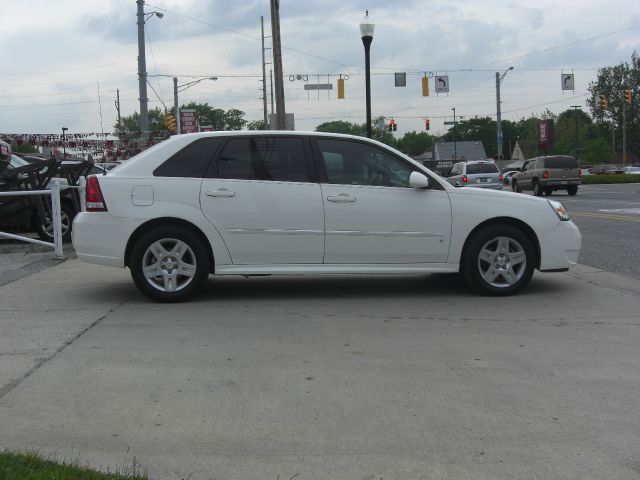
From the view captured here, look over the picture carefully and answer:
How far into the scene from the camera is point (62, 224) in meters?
11.6

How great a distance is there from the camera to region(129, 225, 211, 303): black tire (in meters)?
6.89

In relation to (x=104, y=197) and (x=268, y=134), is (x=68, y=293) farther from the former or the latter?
(x=268, y=134)

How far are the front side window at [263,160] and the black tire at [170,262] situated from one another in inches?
28.7

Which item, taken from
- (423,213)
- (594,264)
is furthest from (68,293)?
(594,264)

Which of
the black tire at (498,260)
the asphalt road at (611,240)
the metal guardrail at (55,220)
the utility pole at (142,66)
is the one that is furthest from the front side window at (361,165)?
the utility pole at (142,66)

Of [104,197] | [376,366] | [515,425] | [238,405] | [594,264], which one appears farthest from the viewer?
[594,264]

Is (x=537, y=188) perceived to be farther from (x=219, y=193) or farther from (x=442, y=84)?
(x=219, y=193)

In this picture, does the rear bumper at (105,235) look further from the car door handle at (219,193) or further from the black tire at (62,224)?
the black tire at (62,224)

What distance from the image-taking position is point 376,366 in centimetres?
491

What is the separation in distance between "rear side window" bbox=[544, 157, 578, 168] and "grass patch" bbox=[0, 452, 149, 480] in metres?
29.6

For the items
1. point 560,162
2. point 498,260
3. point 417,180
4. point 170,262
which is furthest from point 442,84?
point 170,262

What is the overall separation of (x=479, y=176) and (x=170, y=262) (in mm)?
22031

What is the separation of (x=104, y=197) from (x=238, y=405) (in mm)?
3487

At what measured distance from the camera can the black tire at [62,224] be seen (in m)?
11.4
